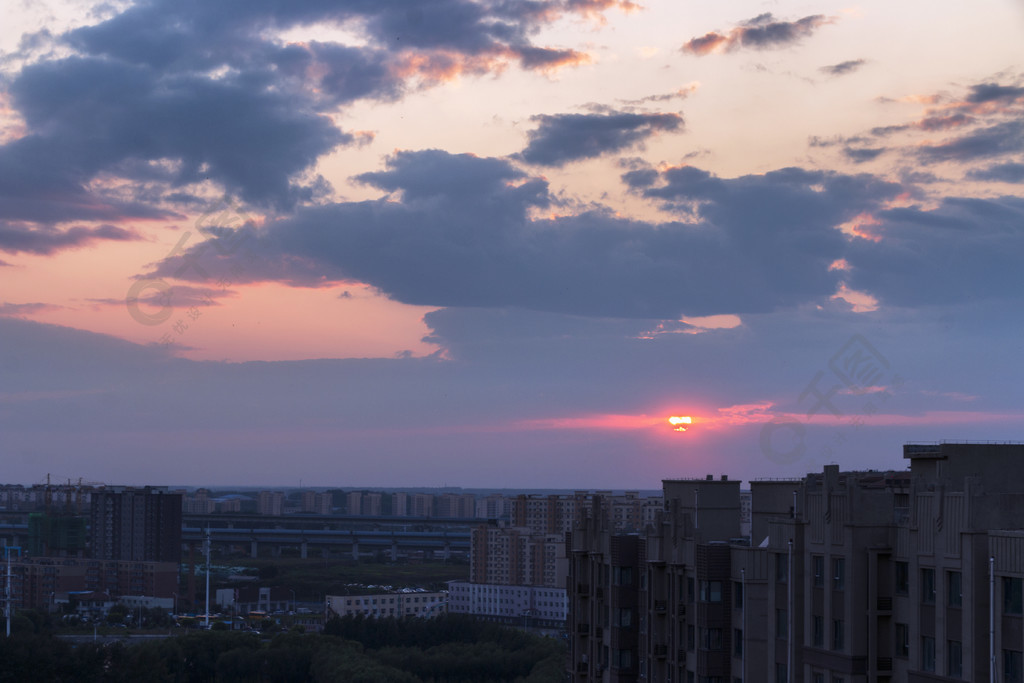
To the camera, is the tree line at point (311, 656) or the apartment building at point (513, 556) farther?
the apartment building at point (513, 556)

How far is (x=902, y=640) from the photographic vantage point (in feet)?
82.7

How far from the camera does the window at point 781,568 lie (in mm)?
29094

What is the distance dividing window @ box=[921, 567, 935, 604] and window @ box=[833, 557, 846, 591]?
2037 millimetres

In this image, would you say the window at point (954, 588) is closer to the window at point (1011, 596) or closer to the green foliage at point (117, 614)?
the window at point (1011, 596)

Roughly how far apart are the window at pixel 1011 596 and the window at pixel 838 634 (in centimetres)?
477

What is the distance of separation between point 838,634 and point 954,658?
3402 mm

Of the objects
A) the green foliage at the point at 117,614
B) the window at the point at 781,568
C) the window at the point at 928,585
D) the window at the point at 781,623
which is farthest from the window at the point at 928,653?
the green foliage at the point at 117,614

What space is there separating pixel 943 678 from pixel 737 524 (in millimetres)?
12239

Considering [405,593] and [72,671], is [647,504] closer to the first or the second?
[405,593]

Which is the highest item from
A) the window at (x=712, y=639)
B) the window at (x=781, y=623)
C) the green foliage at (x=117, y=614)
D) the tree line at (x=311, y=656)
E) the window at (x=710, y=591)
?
the window at (x=710, y=591)

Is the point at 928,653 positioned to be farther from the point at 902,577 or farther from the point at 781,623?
the point at 781,623

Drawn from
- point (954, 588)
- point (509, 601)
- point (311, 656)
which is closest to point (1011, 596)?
point (954, 588)

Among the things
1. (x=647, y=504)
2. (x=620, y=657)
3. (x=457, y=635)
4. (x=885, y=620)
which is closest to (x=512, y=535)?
(x=647, y=504)

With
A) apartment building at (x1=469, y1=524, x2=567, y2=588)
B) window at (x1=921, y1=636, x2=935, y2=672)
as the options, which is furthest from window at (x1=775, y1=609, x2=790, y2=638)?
apartment building at (x1=469, y1=524, x2=567, y2=588)
